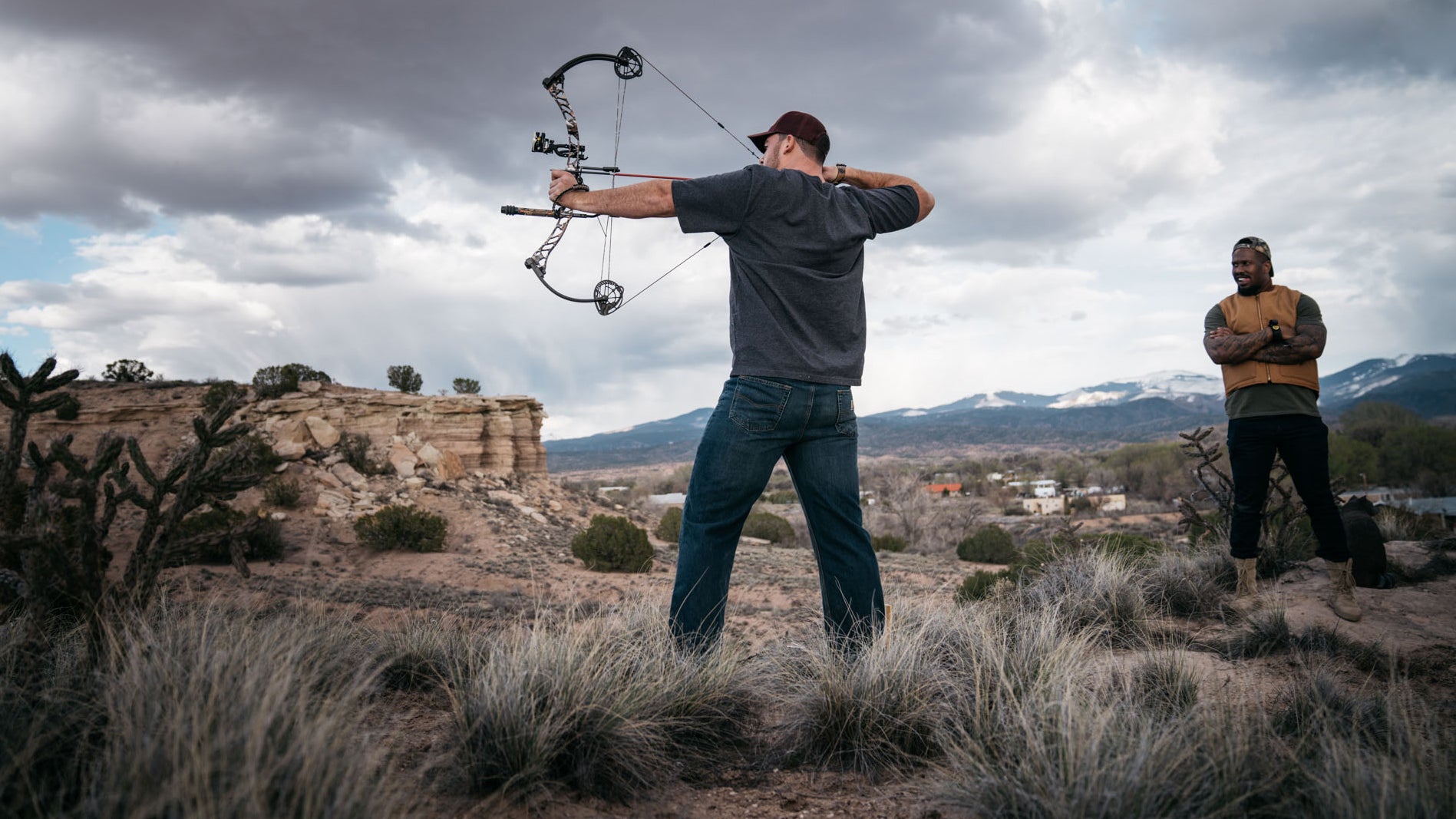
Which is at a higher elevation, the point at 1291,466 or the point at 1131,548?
the point at 1291,466

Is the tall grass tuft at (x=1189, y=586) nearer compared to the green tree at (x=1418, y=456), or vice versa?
the tall grass tuft at (x=1189, y=586)

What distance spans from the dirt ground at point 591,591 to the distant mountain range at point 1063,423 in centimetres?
5984

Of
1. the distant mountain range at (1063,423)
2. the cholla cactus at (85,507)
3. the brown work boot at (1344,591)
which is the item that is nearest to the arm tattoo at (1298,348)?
the brown work boot at (1344,591)

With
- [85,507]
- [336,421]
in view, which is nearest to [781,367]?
[85,507]

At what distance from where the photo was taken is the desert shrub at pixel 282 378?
18828 mm

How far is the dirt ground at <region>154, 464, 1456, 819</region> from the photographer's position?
7.37 ft

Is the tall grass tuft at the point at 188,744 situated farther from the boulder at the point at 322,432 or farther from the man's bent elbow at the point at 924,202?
the boulder at the point at 322,432

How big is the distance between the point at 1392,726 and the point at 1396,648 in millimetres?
2180

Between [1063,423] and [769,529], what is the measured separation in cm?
14917


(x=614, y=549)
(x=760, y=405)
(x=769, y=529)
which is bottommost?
(x=769, y=529)

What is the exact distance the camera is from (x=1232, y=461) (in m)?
4.73

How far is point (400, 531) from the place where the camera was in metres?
14.0

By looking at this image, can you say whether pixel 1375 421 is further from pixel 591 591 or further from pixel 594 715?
pixel 594 715

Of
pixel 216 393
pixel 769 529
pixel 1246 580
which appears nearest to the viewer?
pixel 1246 580
